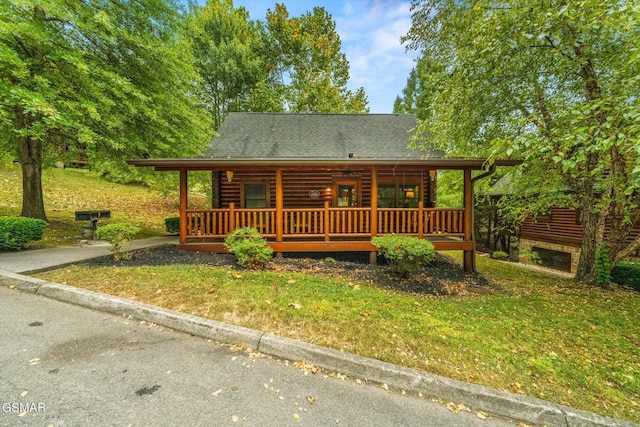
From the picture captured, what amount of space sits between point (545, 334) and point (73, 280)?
759 cm

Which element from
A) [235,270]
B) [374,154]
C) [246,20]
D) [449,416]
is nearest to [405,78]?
[246,20]

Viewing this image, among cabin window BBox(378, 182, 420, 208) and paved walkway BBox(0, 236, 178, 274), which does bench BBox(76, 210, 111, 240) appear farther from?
cabin window BBox(378, 182, 420, 208)

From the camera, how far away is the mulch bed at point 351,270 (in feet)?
18.2

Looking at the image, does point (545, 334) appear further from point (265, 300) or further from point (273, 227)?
point (273, 227)

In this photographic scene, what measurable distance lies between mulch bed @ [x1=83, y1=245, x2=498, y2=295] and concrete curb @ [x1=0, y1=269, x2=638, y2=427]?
87.2 inches

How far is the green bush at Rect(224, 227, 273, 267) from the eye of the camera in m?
5.57

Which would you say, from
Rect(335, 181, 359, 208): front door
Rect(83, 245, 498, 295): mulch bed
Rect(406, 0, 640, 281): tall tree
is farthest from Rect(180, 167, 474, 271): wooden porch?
Rect(335, 181, 359, 208): front door

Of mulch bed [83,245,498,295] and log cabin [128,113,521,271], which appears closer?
mulch bed [83,245,498,295]

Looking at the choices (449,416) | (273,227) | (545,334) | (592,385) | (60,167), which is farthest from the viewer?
(60,167)

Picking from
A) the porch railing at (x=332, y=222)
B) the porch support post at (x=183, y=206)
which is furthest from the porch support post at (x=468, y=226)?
the porch support post at (x=183, y=206)

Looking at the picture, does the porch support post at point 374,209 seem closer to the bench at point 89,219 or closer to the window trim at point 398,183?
the window trim at point 398,183

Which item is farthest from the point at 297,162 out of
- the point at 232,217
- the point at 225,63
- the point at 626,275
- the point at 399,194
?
the point at 225,63

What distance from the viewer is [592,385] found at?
8.99 ft

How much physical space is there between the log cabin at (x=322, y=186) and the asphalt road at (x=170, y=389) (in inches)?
164
